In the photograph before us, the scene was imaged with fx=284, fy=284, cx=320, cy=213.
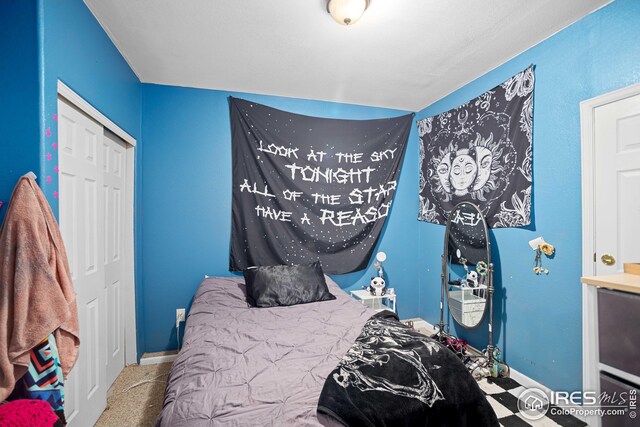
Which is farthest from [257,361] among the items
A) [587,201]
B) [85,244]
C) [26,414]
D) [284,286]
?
[587,201]

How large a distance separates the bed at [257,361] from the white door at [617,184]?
1.25 metres

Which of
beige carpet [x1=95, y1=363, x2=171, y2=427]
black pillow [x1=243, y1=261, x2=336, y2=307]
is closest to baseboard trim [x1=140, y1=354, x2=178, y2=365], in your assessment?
beige carpet [x1=95, y1=363, x2=171, y2=427]

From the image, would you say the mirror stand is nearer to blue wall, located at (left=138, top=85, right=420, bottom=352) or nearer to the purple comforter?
the purple comforter

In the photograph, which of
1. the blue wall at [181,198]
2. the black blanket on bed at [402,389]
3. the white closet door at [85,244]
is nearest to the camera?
the black blanket on bed at [402,389]

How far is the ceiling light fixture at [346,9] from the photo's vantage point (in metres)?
1.56

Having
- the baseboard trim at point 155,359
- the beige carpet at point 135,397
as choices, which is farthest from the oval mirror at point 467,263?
the baseboard trim at point 155,359

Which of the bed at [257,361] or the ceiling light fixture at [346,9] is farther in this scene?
the ceiling light fixture at [346,9]

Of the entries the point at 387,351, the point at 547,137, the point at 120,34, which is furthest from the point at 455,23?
the point at 120,34

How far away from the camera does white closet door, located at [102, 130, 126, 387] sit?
2092 millimetres

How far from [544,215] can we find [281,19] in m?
2.22

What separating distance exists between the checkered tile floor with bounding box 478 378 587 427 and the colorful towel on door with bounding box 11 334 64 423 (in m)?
2.32

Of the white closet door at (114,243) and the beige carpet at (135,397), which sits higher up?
the white closet door at (114,243)

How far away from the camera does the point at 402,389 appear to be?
1.16m

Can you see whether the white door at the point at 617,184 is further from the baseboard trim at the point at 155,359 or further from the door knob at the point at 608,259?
the baseboard trim at the point at 155,359
